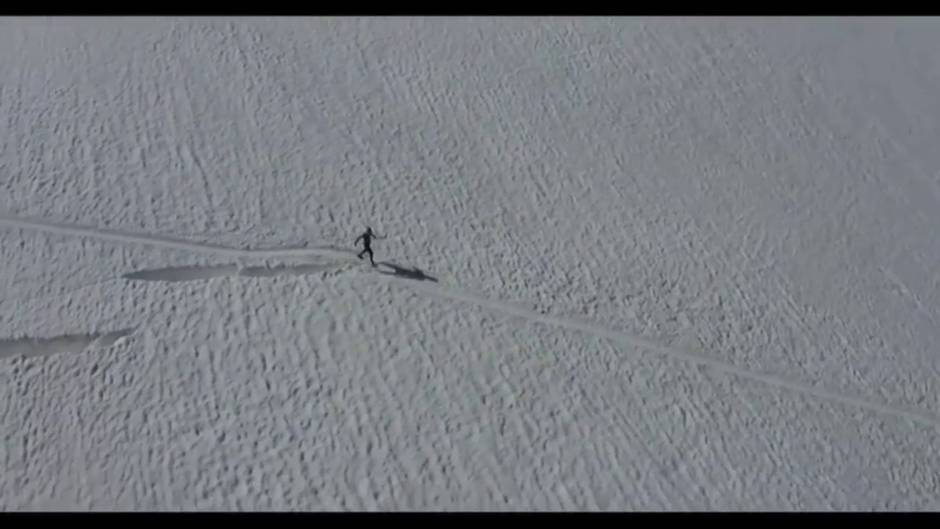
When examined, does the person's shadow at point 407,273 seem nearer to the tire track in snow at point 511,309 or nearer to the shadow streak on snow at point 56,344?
the tire track in snow at point 511,309

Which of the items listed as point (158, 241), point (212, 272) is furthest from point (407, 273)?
point (158, 241)

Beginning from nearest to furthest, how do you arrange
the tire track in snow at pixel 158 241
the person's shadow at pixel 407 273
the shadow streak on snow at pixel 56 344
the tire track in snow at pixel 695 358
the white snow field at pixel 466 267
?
the white snow field at pixel 466 267 < the shadow streak on snow at pixel 56 344 < the tire track in snow at pixel 695 358 < the tire track in snow at pixel 158 241 < the person's shadow at pixel 407 273

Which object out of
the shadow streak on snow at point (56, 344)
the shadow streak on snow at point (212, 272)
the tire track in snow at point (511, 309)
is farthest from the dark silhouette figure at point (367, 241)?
the shadow streak on snow at point (56, 344)

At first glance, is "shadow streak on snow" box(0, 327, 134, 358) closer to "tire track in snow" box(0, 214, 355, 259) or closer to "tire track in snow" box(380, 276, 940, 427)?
"tire track in snow" box(0, 214, 355, 259)

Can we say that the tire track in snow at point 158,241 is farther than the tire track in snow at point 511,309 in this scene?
Yes

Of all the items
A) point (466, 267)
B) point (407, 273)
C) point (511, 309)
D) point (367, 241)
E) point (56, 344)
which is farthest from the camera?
point (466, 267)

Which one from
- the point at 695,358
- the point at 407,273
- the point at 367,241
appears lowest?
the point at 695,358

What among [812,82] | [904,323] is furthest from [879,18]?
[904,323]

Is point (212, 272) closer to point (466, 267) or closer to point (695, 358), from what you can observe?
point (466, 267)
